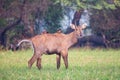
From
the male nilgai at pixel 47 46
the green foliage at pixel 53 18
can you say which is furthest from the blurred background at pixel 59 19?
the male nilgai at pixel 47 46

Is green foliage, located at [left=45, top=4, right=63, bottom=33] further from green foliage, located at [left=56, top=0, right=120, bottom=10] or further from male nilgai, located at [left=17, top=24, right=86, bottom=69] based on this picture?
male nilgai, located at [left=17, top=24, right=86, bottom=69]

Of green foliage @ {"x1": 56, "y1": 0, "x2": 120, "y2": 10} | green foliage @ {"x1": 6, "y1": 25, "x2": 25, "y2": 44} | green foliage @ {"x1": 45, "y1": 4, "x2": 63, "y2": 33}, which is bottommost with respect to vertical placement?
green foliage @ {"x1": 6, "y1": 25, "x2": 25, "y2": 44}

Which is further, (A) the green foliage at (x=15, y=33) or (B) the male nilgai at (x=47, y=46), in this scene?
(A) the green foliage at (x=15, y=33)

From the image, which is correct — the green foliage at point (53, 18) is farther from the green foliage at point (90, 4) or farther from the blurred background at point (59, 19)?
the green foliage at point (90, 4)

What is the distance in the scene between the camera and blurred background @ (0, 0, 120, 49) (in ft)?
81.7

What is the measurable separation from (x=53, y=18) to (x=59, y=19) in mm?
412

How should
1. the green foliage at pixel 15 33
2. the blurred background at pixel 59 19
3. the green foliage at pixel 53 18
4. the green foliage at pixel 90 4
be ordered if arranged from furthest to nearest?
the green foliage at pixel 53 18 → the green foliage at pixel 15 33 → the blurred background at pixel 59 19 → the green foliage at pixel 90 4

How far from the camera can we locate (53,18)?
89.9 feet

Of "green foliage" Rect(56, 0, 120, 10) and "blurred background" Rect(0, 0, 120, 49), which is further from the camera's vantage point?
"blurred background" Rect(0, 0, 120, 49)

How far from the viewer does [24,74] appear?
11805 mm

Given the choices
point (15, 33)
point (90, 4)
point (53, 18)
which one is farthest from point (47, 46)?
point (53, 18)

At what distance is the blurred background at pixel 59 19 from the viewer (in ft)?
81.7

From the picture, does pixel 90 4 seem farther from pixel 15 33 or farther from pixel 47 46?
pixel 47 46

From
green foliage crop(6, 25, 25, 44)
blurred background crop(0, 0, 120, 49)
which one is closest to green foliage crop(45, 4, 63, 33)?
blurred background crop(0, 0, 120, 49)
